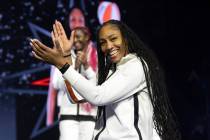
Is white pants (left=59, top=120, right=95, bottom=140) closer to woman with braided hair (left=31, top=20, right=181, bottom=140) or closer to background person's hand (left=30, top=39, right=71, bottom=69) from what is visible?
woman with braided hair (left=31, top=20, right=181, bottom=140)

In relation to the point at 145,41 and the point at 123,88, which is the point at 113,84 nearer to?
the point at 123,88

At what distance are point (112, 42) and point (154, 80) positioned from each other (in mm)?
264

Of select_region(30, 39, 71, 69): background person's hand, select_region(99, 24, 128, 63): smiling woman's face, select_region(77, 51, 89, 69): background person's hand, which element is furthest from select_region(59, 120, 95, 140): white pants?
select_region(30, 39, 71, 69): background person's hand

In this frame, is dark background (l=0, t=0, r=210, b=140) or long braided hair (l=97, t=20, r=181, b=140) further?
dark background (l=0, t=0, r=210, b=140)

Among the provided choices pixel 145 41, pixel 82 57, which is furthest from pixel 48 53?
pixel 145 41

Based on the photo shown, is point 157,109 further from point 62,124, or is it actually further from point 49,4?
point 49,4

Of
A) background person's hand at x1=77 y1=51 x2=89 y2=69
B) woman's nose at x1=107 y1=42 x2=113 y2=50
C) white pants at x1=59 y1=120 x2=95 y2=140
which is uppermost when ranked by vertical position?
background person's hand at x1=77 y1=51 x2=89 y2=69

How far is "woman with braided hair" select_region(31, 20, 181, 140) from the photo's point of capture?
216cm

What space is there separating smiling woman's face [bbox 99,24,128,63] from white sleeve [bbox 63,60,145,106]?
71 millimetres

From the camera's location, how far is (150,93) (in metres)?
2.34

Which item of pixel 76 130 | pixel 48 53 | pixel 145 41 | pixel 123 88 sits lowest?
pixel 76 130

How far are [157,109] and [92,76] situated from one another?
1926 mm

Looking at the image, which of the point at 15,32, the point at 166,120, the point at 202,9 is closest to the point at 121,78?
the point at 166,120

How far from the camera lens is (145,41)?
20.4ft
